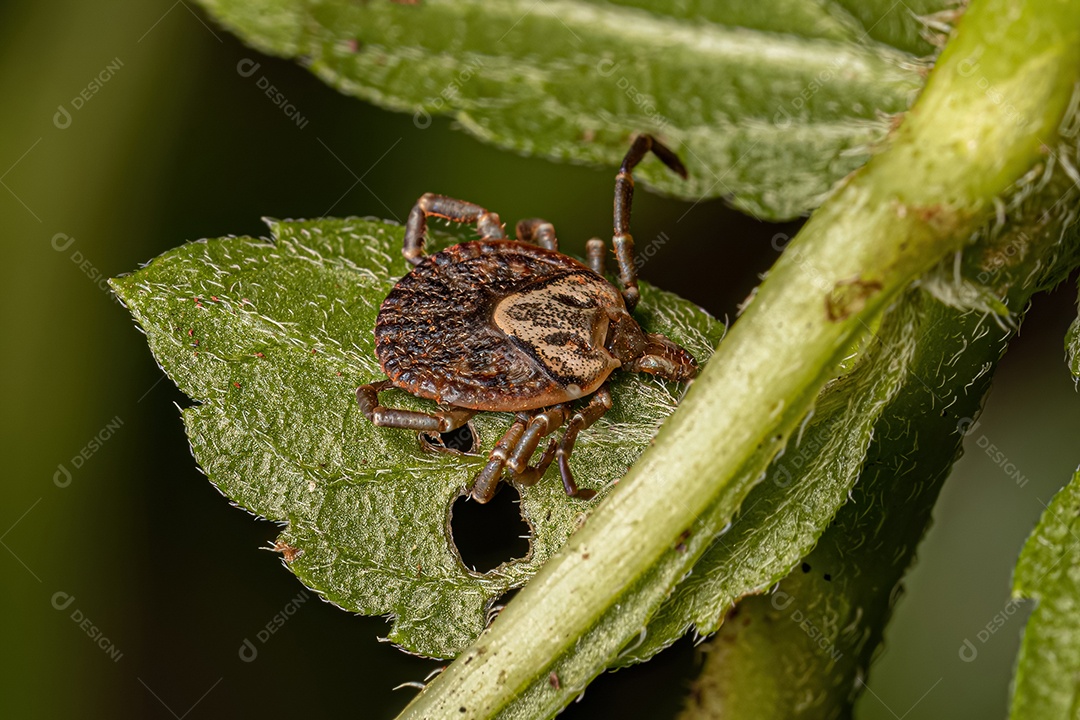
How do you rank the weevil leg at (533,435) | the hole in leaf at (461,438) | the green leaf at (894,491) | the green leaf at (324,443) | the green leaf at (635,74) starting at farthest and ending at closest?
the hole in leaf at (461,438) < the weevil leg at (533,435) < the green leaf at (635,74) < the green leaf at (324,443) < the green leaf at (894,491)

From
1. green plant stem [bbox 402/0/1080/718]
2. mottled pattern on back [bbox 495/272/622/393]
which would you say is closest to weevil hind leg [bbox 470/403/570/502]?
mottled pattern on back [bbox 495/272/622/393]

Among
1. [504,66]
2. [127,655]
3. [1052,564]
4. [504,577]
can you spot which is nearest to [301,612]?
[127,655]

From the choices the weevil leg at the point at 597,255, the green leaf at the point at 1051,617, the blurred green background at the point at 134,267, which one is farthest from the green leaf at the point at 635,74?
the green leaf at the point at 1051,617

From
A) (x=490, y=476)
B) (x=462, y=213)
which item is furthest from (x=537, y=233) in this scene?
(x=490, y=476)

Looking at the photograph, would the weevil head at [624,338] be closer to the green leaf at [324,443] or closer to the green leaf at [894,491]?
the green leaf at [324,443]

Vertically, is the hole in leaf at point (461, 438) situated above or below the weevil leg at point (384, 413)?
below

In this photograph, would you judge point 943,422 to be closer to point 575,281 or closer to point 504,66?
point 575,281
